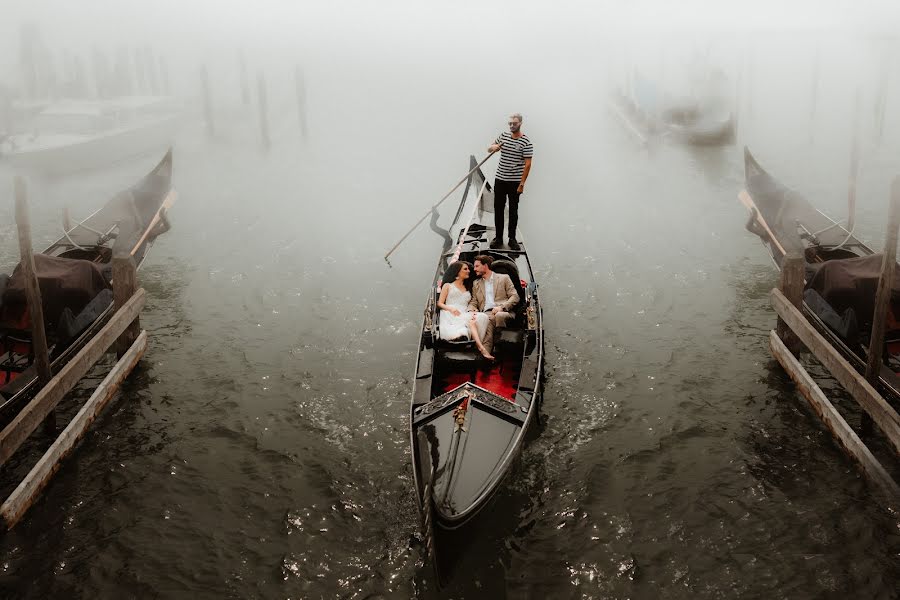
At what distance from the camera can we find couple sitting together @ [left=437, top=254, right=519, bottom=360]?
22.1 feet

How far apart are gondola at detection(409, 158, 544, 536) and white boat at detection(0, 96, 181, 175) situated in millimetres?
14380

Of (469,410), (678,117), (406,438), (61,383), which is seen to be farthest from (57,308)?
(678,117)

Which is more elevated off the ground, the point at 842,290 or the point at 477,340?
the point at 842,290

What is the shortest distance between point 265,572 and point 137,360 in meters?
3.79

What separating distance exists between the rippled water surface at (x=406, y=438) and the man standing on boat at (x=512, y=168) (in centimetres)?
149

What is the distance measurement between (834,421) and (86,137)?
18313mm

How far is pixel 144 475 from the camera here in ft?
21.4

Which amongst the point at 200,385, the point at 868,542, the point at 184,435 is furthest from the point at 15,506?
the point at 868,542

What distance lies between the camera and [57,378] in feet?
20.5

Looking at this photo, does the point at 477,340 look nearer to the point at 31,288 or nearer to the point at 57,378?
the point at 57,378

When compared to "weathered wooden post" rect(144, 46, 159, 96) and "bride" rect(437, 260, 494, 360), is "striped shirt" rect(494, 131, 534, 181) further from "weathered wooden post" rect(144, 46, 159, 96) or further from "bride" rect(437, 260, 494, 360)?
"weathered wooden post" rect(144, 46, 159, 96)

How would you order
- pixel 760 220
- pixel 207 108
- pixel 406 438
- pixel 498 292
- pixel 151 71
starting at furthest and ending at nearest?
pixel 151 71 < pixel 207 108 < pixel 760 220 < pixel 498 292 < pixel 406 438

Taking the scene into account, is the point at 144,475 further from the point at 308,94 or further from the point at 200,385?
the point at 308,94

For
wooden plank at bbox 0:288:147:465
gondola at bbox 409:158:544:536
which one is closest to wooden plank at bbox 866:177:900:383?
gondola at bbox 409:158:544:536
